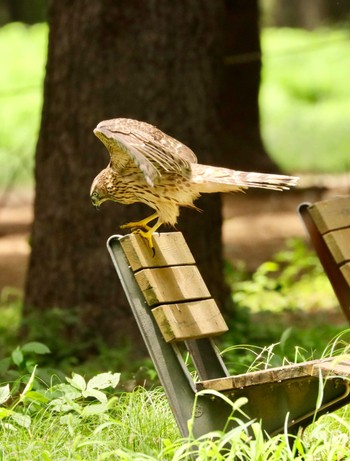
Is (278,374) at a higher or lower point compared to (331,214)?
lower

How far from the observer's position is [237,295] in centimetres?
891

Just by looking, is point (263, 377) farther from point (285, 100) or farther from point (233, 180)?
point (285, 100)

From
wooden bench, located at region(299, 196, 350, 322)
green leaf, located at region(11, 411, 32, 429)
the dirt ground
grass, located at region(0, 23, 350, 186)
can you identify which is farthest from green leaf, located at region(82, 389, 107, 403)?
grass, located at region(0, 23, 350, 186)

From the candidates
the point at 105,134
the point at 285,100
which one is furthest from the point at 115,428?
the point at 285,100

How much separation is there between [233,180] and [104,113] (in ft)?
8.65

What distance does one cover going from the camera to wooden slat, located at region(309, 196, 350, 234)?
4.34 meters

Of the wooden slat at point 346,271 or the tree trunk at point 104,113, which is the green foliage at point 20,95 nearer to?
the tree trunk at point 104,113

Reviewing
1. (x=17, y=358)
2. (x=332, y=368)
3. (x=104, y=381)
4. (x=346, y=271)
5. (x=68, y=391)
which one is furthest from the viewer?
(x=17, y=358)

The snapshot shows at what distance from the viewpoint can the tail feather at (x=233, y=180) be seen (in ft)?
12.6

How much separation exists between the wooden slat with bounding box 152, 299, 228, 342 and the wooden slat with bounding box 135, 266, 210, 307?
3cm

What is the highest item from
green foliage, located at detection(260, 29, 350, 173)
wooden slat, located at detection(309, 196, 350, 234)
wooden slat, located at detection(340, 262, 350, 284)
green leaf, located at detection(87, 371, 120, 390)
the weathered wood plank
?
green foliage, located at detection(260, 29, 350, 173)

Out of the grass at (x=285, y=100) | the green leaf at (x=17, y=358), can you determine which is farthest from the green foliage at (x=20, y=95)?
the green leaf at (x=17, y=358)

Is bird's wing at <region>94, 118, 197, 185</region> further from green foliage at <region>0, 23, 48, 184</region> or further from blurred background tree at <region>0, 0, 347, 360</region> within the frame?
green foliage at <region>0, 23, 48, 184</region>

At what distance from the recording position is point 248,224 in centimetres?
1178
